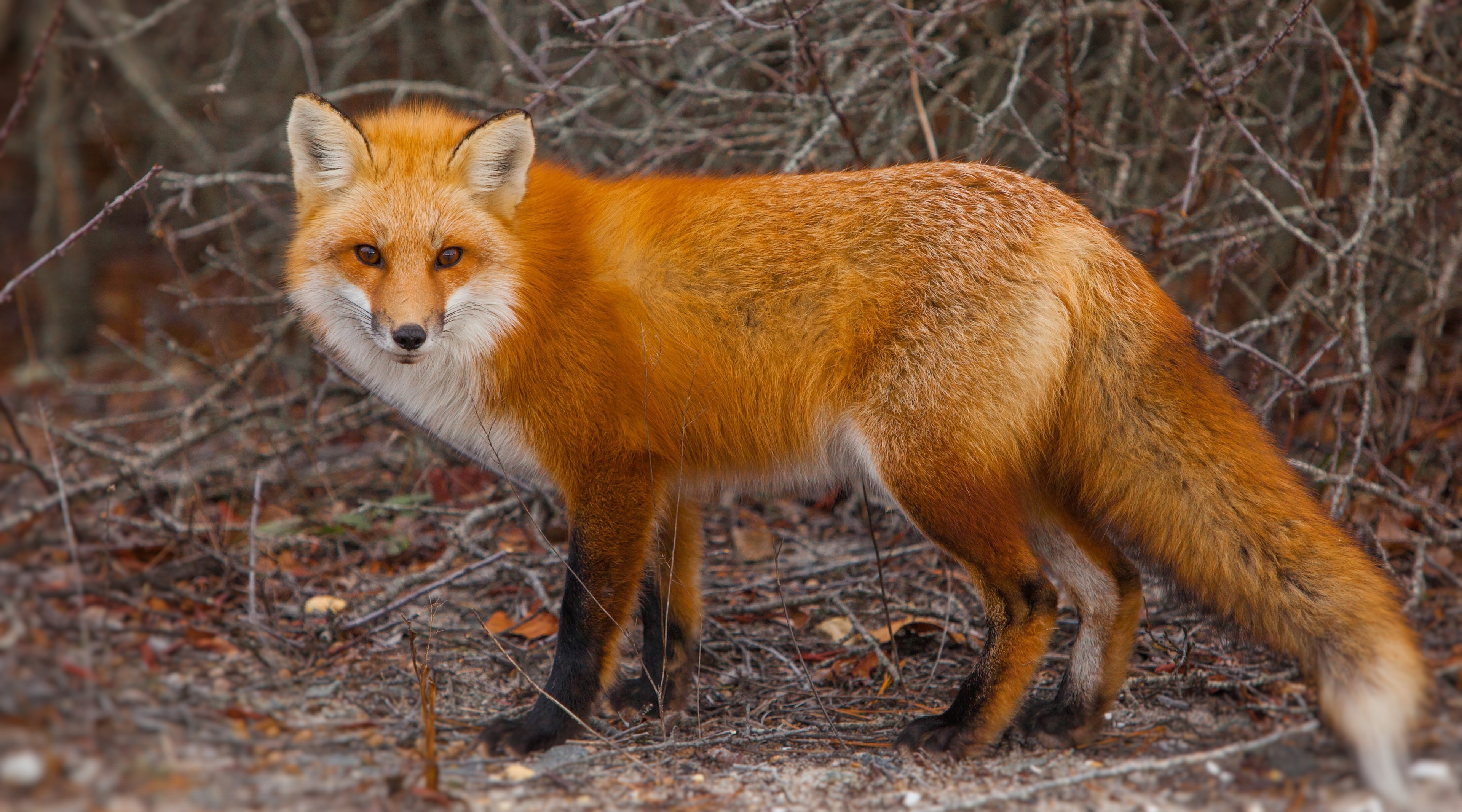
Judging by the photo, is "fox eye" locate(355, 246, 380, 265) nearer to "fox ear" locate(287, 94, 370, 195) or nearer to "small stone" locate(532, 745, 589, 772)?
"fox ear" locate(287, 94, 370, 195)

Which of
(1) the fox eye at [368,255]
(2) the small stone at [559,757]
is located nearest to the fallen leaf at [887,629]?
(2) the small stone at [559,757]

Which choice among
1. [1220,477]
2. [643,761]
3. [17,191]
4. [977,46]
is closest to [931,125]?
[977,46]

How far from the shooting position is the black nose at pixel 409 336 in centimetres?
283

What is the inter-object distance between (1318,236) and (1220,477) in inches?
108

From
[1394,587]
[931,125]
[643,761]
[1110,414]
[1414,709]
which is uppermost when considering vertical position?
[931,125]

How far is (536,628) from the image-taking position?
395cm

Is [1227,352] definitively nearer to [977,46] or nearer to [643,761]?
[977,46]

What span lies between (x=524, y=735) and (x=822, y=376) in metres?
1.35

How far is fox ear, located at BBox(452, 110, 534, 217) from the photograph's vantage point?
3123 millimetres

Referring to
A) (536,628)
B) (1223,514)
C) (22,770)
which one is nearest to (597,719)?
(536,628)

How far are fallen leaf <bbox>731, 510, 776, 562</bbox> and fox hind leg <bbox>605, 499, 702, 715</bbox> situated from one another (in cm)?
106

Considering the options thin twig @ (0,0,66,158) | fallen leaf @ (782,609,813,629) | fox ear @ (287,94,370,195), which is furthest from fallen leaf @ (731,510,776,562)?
thin twig @ (0,0,66,158)

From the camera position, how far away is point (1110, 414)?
9.70ft

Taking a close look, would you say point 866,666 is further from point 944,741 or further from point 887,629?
point 944,741
